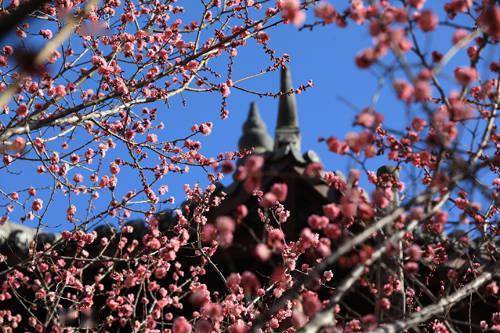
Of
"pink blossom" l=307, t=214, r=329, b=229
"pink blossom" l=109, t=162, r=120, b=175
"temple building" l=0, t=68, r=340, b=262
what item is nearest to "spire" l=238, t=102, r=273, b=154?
"temple building" l=0, t=68, r=340, b=262

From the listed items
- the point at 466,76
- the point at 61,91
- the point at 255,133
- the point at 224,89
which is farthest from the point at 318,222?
the point at 255,133

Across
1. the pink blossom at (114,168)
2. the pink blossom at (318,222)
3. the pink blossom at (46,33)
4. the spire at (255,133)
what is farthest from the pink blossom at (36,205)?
the spire at (255,133)

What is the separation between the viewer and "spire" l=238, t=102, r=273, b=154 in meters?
41.5

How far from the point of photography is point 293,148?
751 centimetres

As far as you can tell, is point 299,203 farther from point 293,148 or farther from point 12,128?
point 12,128

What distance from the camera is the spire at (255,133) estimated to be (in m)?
41.5

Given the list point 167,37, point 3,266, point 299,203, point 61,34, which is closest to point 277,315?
point 299,203

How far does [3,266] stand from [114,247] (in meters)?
1.46

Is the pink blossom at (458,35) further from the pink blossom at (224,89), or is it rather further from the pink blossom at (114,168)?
the pink blossom at (114,168)

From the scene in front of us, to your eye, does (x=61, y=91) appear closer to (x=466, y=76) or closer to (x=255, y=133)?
(x=466, y=76)

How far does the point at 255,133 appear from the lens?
42.8 meters

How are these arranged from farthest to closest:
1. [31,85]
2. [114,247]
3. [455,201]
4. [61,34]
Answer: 1. [114,247]
2. [31,85]
3. [455,201]
4. [61,34]

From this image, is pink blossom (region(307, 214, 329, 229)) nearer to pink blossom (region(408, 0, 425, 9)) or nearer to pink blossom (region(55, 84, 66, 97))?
pink blossom (region(408, 0, 425, 9))

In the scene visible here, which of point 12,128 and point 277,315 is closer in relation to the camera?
point 12,128
